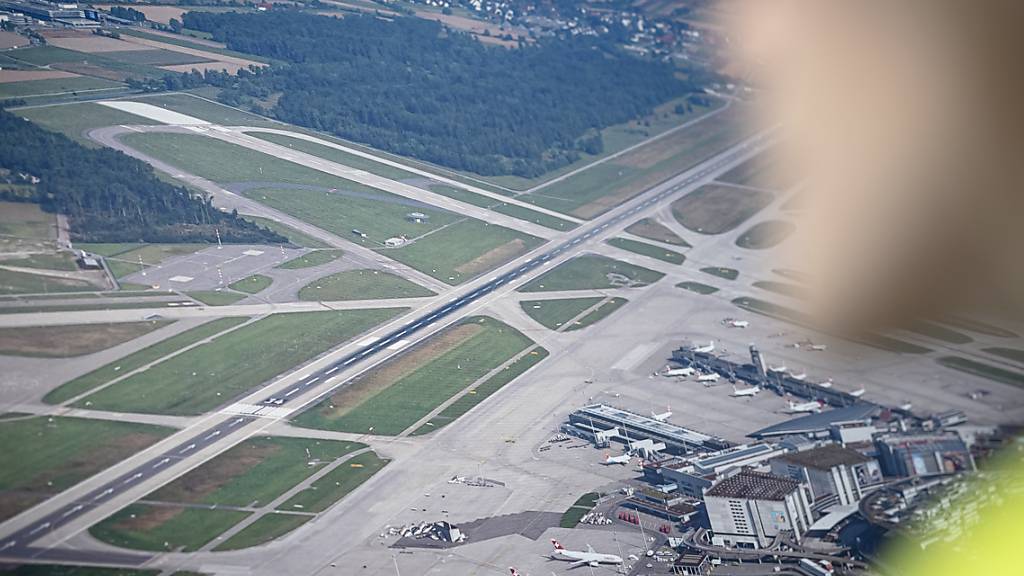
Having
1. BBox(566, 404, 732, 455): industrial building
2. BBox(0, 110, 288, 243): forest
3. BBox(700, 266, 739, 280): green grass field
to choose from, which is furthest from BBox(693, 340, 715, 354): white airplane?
BBox(0, 110, 288, 243): forest

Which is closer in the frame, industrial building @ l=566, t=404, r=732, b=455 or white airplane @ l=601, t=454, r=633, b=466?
white airplane @ l=601, t=454, r=633, b=466

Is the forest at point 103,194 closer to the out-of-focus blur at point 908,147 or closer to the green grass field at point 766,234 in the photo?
the green grass field at point 766,234

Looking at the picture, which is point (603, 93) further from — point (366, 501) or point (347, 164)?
point (366, 501)

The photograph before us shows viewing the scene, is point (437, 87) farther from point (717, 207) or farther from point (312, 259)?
point (312, 259)

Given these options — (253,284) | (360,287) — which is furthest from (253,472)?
(360,287)

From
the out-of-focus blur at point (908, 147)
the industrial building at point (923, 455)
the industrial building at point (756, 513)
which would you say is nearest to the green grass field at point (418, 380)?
the industrial building at point (756, 513)

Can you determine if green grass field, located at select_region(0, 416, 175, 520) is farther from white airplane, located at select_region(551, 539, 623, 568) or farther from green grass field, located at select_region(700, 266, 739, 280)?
green grass field, located at select_region(700, 266, 739, 280)

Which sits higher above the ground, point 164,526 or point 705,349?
point 705,349
